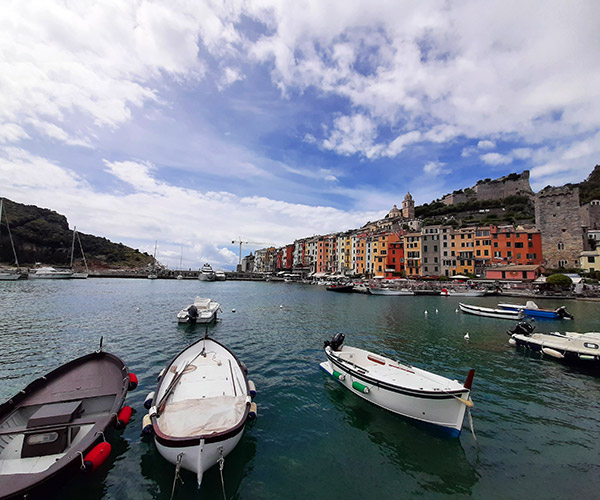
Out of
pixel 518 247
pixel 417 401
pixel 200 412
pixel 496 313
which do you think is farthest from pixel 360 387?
pixel 518 247

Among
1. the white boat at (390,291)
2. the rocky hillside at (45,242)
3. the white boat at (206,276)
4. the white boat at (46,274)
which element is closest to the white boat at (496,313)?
the white boat at (390,291)

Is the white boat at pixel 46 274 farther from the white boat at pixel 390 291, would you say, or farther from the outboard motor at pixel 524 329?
the outboard motor at pixel 524 329

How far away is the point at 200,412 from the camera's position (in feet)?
22.7

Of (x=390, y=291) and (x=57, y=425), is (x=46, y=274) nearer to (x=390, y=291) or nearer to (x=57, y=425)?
(x=390, y=291)

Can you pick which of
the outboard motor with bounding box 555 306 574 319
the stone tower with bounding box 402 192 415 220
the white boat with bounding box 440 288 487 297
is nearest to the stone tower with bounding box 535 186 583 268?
the white boat with bounding box 440 288 487 297

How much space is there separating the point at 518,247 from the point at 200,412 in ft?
281

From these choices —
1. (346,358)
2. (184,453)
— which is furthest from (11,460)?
(346,358)

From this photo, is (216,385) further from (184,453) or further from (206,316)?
(206,316)

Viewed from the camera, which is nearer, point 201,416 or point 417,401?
point 201,416

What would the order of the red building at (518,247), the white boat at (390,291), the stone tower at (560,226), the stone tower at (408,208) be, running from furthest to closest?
the stone tower at (408,208), the red building at (518,247), the stone tower at (560,226), the white boat at (390,291)

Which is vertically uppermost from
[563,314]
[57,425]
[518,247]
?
[518,247]

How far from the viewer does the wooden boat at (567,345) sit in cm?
1455

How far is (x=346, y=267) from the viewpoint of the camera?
102 metres

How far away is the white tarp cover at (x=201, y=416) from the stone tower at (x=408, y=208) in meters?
122
